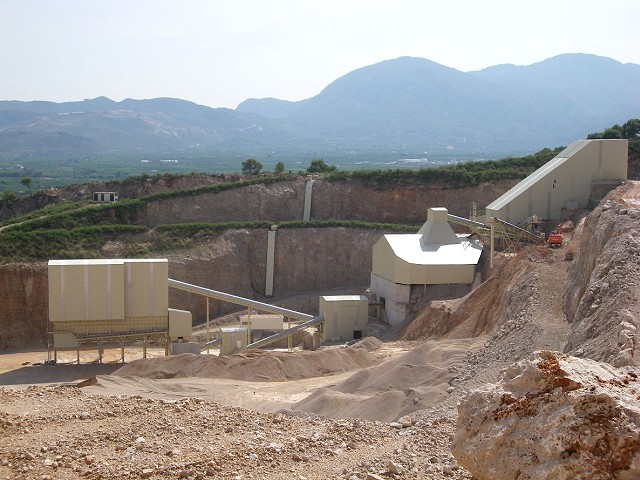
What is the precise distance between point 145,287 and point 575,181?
2741 cm

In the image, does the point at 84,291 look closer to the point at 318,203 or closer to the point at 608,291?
the point at 608,291

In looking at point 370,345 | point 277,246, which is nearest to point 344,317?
point 370,345

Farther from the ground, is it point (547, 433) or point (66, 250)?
point (547, 433)

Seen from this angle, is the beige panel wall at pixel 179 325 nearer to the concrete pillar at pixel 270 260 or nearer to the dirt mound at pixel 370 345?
the dirt mound at pixel 370 345

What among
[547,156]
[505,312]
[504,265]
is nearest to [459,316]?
[504,265]

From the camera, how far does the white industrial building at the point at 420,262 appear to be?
158ft

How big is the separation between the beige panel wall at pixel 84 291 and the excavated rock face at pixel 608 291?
904 inches

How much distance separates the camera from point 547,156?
3027 inches

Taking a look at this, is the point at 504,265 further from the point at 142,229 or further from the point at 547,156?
the point at 547,156

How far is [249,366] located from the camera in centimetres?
3594

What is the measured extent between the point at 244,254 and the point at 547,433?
5574cm

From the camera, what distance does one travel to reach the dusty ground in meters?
18.0

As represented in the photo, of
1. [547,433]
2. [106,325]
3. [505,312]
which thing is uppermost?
[547,433]

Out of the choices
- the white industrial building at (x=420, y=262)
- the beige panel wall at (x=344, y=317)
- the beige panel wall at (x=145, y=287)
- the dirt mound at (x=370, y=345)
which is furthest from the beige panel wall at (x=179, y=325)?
the white industrial building at (x=420, y=262)
